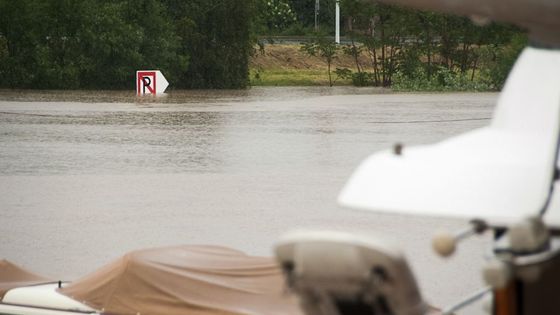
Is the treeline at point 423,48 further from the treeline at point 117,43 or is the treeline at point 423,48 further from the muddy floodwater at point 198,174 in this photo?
the muddy floodwater at point 198,174

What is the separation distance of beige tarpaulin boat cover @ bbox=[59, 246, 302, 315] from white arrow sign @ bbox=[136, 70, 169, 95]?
26.2 metres

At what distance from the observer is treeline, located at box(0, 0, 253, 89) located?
117ft

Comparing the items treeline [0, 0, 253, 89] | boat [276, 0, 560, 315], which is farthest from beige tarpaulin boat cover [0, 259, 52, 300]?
treeline [0, 0, 253, 89]

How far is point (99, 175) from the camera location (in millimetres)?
15844

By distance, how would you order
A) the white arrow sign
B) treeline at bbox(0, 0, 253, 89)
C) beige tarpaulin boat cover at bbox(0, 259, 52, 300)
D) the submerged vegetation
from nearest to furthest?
1. beige tarpaulin boat cover at bbox(0, 259, 52, 300)
2. the white arrow sign
3. the submerged vegetation
4. treeline at bbox(0, 0, 253, 89)

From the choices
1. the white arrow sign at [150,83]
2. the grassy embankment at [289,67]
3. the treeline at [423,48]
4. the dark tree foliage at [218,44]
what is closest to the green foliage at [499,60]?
the treeline at [423,48]

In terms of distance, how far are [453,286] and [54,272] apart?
8.98 feet

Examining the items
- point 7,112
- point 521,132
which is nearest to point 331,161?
point 7,112

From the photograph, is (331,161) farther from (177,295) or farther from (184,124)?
(177,295)

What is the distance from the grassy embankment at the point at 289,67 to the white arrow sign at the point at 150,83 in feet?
23.8

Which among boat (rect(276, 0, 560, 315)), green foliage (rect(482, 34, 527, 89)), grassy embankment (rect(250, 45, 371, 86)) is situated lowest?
grassy embankment (rect(250, 45, 371, 86))

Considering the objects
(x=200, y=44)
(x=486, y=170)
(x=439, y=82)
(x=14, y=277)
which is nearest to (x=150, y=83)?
(x=200, y=44)

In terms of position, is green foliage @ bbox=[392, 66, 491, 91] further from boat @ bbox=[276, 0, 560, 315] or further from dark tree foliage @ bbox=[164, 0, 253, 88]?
boat @ bbox=[276, 0, 560, 315]

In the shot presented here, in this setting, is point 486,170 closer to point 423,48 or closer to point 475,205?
point 475,205
